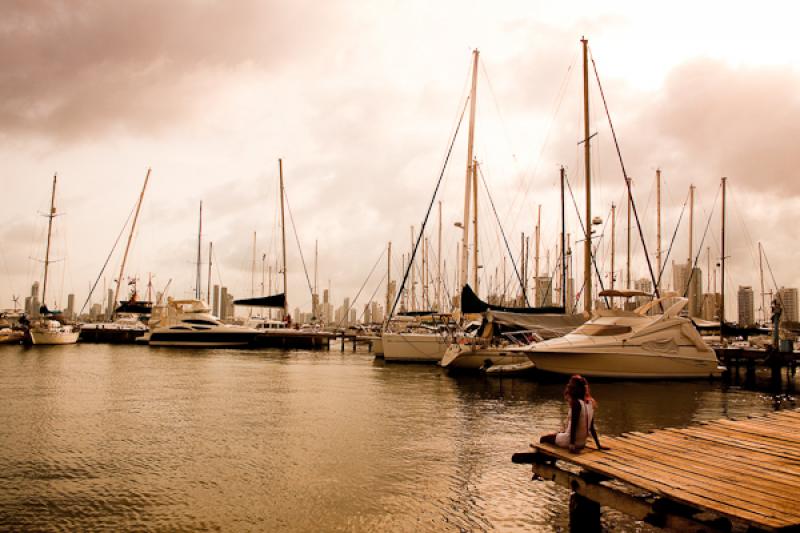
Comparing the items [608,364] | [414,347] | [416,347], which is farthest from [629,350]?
[414,347]

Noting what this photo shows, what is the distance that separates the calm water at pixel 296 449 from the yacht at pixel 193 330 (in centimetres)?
3696

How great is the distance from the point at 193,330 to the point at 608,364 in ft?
173

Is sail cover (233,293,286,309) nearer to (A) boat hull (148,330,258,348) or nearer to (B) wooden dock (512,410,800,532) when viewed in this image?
(A) boat hull (148,330,258,348)

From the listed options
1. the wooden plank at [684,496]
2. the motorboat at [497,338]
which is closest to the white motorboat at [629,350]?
the motorboat at [497,338]

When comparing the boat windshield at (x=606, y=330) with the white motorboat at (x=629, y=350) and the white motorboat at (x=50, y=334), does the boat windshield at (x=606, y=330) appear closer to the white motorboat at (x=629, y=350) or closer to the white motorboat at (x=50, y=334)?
the white motorboat at (x=629, y=350)

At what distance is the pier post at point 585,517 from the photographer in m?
8.79

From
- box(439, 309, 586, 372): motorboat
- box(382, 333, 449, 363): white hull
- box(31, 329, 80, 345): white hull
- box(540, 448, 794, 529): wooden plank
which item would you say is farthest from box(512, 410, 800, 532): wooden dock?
box(31, 329, 80, 345): white hull

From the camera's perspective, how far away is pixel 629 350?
108ft

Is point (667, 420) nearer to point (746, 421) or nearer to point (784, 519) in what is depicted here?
point (746, 421)

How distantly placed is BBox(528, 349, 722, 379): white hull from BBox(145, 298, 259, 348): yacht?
4822cm

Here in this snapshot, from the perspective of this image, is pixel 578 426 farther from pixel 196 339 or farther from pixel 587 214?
pixel 196 339

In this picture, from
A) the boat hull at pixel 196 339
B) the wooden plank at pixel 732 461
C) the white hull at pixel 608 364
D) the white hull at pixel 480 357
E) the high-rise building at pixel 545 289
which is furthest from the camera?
the boat hull at pixel 196 339

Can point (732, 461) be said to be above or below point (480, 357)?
above

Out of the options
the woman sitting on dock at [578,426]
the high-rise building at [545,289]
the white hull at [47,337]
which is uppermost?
the high-rise building at [545,289]
